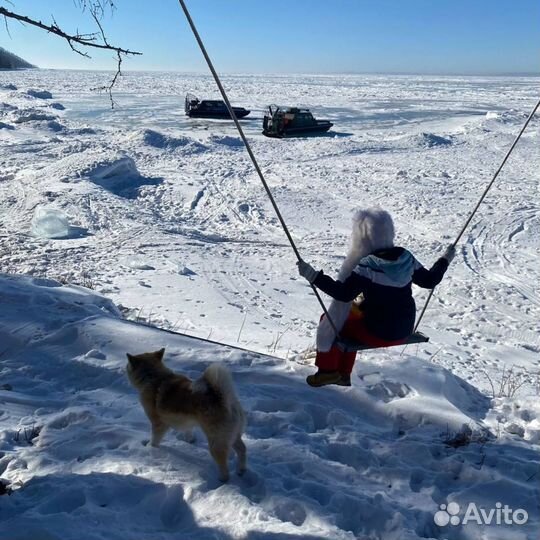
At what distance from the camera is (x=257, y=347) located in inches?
231

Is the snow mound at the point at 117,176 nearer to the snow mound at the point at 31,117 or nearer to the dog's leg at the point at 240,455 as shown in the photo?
the dog's leg at the point at 240,455

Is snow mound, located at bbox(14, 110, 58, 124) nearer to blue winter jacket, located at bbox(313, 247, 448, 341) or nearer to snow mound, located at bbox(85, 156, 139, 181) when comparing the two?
snow mound, located at bbox(85, 156, 139, 181)

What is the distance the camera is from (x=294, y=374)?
4.02 metres

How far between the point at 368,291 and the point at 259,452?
128 centimetres

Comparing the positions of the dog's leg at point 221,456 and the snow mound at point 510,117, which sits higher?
the snow mound at point 510,117

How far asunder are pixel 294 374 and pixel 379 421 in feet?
2.59

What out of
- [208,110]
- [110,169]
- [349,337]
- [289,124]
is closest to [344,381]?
[349,337]

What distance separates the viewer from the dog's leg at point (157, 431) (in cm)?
296

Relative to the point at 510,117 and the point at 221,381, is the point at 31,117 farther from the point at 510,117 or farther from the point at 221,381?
the point at 221,381

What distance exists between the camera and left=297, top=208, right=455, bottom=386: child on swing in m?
3.41

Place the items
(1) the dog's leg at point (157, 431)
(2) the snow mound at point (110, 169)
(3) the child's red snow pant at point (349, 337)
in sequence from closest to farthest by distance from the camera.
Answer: (1) the dog's leg at point (157, 431) < (3) the child's red snow pant at point (349, 337) < (2) the snow mound at point (110, 169)

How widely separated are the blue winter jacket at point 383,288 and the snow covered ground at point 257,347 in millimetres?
592

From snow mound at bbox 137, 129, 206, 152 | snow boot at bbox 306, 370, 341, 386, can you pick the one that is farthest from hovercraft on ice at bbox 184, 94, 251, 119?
snow boot at bbox 306, 370, 341, 386

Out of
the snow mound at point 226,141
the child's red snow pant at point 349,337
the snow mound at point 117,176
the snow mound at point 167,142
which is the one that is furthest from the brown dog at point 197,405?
the snow mound at point 226,141
